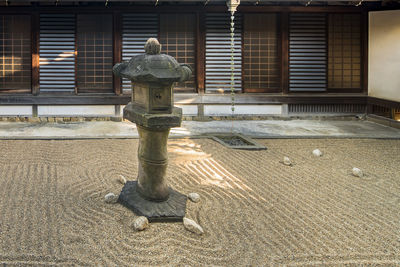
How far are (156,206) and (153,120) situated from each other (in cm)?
98

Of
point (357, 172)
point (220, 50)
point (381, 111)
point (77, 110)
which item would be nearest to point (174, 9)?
point (220, 50)

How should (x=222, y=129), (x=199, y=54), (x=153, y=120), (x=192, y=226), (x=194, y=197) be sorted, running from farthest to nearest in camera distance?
(x=199, y=54) < (x=222, y=129) < (x=194, y=197) < (x=153, y=120) < (x=192, y=226)

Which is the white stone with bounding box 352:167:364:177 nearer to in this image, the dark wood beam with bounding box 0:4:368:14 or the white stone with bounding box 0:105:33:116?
the dark wood beam with bounding box 0:4:368:14

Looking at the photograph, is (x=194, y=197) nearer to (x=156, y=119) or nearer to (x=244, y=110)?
(x=156, y=119)

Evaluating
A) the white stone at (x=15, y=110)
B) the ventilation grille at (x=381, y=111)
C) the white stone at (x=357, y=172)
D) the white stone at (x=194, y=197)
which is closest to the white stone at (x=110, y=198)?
the white stone at (x=194, y=197)

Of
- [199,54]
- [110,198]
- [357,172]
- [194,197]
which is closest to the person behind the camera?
[110,198]

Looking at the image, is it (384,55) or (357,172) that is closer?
(357,172)

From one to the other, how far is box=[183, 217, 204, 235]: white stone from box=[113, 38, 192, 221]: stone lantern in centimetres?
21

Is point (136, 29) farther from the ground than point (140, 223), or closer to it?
farther from the ground

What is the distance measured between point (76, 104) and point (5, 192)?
6.33 meters

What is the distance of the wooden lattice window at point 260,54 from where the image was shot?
11156 mm

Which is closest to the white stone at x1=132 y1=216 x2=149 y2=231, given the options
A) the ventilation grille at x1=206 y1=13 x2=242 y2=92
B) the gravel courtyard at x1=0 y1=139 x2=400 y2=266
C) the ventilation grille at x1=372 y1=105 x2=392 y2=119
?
the gravel courtyard at x1=0 y1=139 x2=400 y2=266

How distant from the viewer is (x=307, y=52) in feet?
37.0

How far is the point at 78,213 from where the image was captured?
4.23 m
